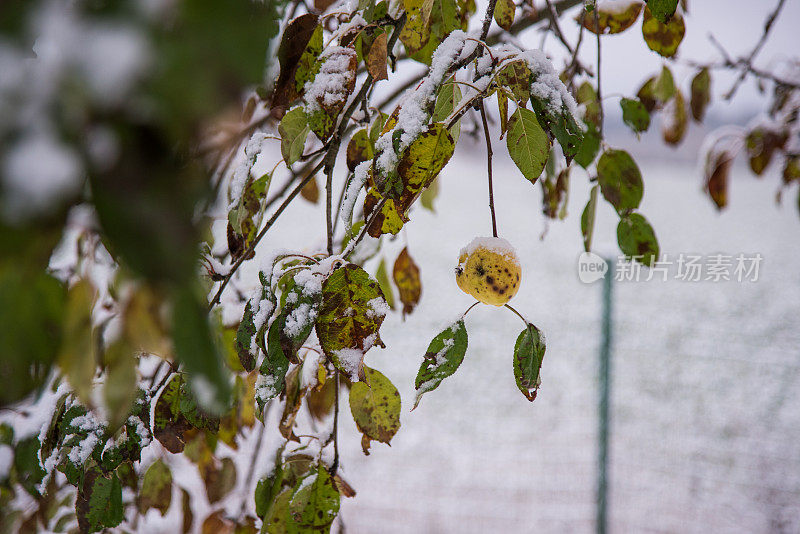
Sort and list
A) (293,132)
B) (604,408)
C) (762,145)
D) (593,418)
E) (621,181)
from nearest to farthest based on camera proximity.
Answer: (293,132) < (621,181) < (762,145) < (604,408) < (593,418)

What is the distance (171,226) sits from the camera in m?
0.12

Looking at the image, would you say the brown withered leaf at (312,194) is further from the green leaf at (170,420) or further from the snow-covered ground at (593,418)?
the green leaf at (170,420)

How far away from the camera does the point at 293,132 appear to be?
499mm

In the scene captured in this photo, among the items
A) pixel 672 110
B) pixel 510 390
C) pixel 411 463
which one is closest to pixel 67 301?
pixel 672 110

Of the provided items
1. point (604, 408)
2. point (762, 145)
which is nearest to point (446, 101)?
point (762, 145)

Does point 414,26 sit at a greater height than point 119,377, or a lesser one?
greater

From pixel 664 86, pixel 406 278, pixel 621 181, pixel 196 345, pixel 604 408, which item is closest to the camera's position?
pixel 196 345

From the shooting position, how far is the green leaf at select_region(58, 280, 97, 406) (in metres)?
0.16

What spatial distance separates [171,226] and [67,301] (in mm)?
84

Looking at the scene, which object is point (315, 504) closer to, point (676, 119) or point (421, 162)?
point (421, 162)

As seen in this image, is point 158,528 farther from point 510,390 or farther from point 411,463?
point 510,390

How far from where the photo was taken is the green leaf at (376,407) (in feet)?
1.69

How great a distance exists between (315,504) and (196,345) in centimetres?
40

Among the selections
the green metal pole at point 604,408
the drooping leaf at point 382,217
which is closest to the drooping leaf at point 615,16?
the drooping leaf at point 382,217
